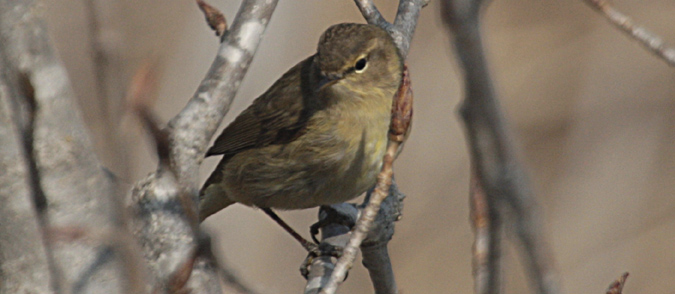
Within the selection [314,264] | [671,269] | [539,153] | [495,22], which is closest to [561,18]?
[495,22]

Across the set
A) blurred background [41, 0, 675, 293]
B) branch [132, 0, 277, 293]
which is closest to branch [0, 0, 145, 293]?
branch [132, 0, 277, 293]

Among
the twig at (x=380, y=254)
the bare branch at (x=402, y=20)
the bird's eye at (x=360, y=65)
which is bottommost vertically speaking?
the twig at (x=380, y=254)

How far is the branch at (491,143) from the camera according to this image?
0.99 m

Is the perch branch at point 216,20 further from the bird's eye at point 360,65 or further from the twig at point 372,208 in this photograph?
the twig at point 372,208

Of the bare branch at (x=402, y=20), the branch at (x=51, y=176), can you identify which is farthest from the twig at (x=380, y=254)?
the branch at (x=51, y=176)

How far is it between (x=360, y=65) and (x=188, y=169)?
1.59 meters

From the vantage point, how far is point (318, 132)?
3305 mm

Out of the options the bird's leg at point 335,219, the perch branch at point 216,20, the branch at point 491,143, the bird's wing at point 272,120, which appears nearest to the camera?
the branch at point 491,143

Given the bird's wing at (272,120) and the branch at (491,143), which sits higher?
the bird's wing at (272,120)

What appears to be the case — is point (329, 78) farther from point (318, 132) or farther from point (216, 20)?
point (216, 20)

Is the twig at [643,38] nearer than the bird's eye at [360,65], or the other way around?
the twig at [643,38]

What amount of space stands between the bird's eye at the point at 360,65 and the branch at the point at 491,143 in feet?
7.00

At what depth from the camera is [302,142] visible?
11.1ft

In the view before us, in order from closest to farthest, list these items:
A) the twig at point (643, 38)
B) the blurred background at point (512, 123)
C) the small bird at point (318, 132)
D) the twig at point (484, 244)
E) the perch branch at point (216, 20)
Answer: the twig at point (484, 244), the twig at point (643, 38), the perch branch at point (216, 20), the small bird at point (318, 132), the blurred background at point (512, 123)
